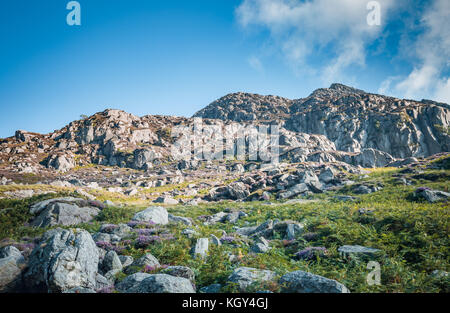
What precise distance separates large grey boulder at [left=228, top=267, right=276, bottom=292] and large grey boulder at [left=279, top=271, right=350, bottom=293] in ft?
1.68

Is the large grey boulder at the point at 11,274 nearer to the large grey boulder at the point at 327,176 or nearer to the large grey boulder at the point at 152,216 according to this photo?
the large grey boulder at the point at 152,216

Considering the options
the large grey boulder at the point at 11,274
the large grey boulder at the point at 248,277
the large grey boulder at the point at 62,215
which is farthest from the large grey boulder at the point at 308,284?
the large grey boulder at the point at 62,215

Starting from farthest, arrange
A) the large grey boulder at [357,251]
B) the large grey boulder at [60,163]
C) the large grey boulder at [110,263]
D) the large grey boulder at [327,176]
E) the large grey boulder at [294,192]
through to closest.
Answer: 1. the large grey boulder at [60,163]
2. the large grey boulder at [327,176]
3. the large grey boulder at [294,192]
4. the large grey boulder at [357,251]
5. the large grey boulder at [110,263]

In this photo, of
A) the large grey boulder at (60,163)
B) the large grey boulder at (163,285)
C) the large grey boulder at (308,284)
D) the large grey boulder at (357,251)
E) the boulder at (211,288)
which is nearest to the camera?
the large grey boulder at (308,284)

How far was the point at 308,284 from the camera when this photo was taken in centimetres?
521

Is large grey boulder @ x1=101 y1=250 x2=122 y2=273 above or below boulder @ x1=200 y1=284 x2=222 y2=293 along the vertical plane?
above

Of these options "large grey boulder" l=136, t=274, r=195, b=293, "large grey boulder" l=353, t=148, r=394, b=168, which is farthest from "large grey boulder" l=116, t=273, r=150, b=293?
"large grey boulder" l=353, t=148, r=394, b=168

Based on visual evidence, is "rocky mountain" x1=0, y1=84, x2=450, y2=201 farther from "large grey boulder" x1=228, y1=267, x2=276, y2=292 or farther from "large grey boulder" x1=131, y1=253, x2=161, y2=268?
"large grey boulder" x1=228, y1=267, x2=276, y2=292

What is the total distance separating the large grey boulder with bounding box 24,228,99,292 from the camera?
550cm

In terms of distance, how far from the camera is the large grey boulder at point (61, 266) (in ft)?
18.1

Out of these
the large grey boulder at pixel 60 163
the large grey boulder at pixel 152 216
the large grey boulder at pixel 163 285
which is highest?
the large grey boulder at pixel 60 163

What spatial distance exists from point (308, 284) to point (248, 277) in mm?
1698

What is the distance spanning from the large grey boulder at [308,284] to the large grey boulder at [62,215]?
1601 centimetres

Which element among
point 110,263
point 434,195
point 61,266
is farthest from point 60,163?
point 434,195
